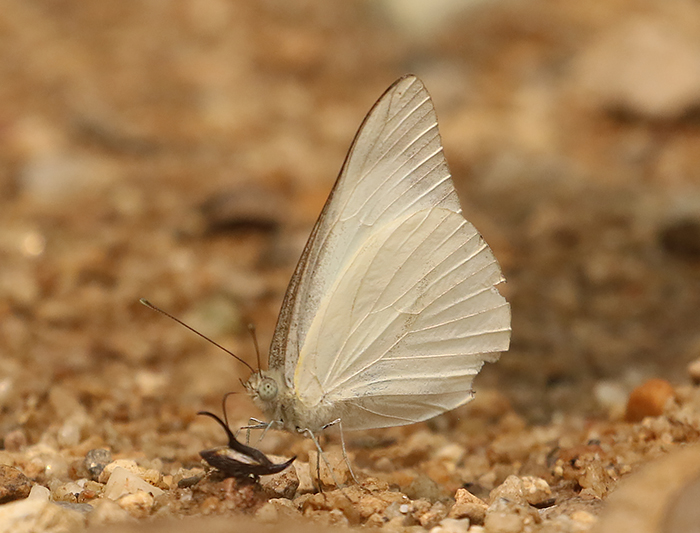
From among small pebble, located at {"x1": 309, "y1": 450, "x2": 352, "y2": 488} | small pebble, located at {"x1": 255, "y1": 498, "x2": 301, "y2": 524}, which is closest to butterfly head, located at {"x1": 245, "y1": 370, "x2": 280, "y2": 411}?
small pebble, located at {"x1": 309, "y1": 450, "x2": 352, "y2": 488}

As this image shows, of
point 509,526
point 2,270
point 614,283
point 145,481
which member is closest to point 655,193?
point 614,283

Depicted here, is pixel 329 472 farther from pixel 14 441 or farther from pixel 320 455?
pixel 14 441

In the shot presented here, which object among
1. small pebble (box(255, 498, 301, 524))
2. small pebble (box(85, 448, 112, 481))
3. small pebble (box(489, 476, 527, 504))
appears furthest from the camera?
small pebble (box(85, 448, 112, 481))

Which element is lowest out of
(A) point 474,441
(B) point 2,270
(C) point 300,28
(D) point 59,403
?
(A) point 474,441

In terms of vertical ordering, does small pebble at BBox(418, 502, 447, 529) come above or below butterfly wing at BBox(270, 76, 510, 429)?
below

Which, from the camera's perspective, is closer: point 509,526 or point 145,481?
point 509,526

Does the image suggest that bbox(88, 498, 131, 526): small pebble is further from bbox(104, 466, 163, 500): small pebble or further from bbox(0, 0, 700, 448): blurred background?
bbox(0, 0, 700, 448): blurred background

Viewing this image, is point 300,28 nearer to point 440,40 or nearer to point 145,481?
point 440,40
